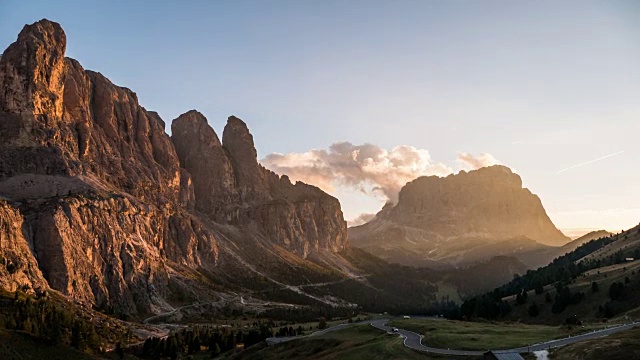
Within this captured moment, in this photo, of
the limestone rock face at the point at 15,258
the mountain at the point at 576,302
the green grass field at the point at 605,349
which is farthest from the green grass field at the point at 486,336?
the limestone rock face at the point at 15,258

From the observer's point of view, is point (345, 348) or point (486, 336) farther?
point (345, 348)

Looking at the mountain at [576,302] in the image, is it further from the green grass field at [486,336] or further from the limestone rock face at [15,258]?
the limestone rock face at [15,258]

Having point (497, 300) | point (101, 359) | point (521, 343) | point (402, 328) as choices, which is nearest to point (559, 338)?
point (521, 343)

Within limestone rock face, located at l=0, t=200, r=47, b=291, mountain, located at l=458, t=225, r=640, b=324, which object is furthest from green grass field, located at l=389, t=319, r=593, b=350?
limestone rock face, located at l=0, t=200, r=47, b=291

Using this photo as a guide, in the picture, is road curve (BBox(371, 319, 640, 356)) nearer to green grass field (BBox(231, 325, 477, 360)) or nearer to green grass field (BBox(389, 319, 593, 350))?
green grass field (BBox(389, 319, 593, 350))

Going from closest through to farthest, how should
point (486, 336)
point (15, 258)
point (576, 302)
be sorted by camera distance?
point (486, 336) < point (576, 302) < point (15, 258)

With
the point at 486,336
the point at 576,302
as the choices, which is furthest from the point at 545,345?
the point at 576,302

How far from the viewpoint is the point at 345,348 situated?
11125 centimetres

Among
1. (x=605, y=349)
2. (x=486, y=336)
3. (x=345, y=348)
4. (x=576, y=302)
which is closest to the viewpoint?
(x=605, y=349)

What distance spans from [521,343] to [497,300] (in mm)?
94086

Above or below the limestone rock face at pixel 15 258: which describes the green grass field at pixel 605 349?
below

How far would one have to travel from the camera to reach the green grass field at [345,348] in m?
94.8

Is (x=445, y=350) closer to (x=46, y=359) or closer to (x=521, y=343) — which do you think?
(x=521, y=343)

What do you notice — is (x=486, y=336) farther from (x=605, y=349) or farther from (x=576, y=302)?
(x=576, y=302)
